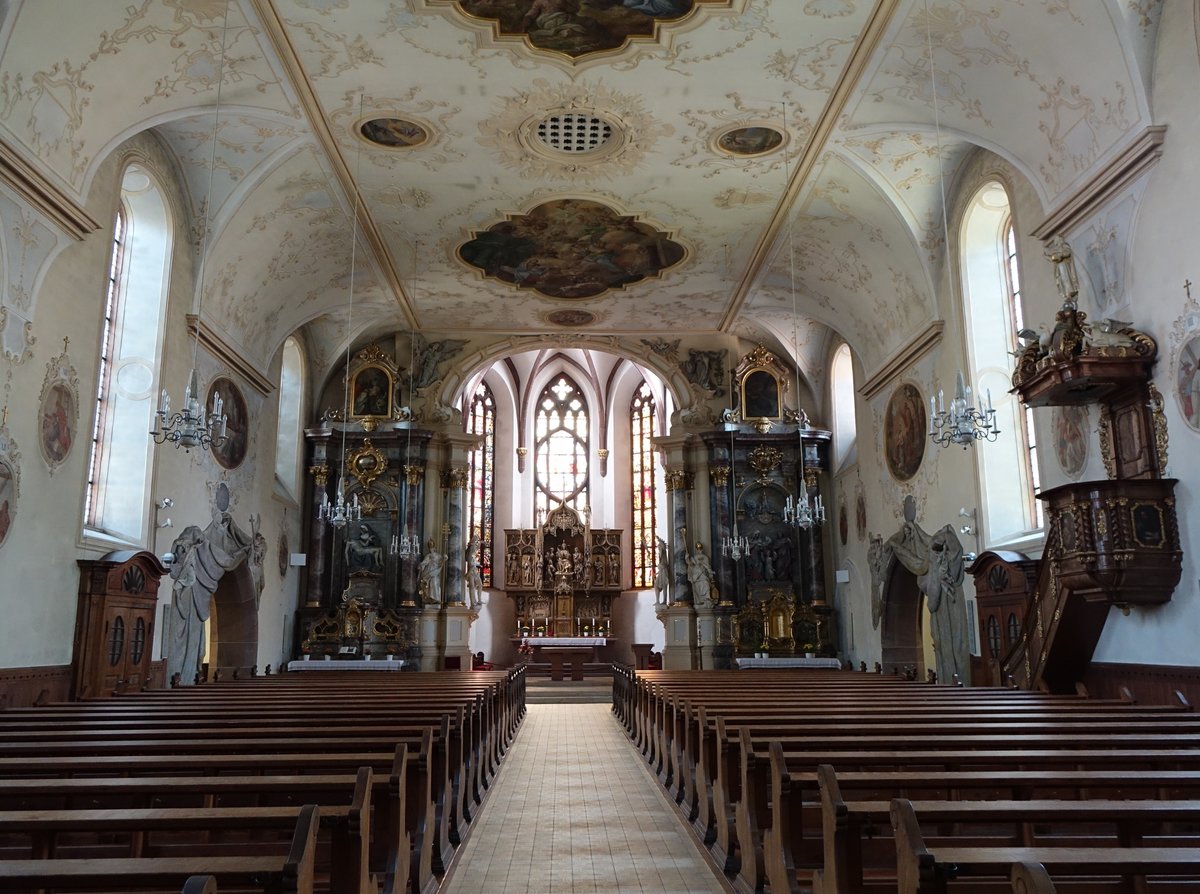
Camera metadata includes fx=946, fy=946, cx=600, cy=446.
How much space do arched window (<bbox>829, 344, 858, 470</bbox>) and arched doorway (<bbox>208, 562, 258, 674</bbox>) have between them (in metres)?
14.4

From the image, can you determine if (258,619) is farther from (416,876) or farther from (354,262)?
(416,876)

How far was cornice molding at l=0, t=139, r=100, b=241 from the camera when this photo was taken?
10.4 meters

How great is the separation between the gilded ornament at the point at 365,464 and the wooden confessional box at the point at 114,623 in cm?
998

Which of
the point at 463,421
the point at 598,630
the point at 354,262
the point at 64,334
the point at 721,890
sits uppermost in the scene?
the point at 354,262

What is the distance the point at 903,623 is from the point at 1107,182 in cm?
1067

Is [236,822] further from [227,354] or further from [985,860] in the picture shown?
[227,354]

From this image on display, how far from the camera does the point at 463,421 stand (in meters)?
26.0

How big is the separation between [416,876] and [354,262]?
15240mm

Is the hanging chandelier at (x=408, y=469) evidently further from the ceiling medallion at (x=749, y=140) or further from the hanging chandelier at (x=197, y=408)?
the ceiling medallion at (x=749, y=140)

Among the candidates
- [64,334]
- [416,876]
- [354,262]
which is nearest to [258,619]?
[354,262]

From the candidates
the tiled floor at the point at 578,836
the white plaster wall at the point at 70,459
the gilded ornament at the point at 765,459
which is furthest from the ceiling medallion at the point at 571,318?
the tiled floor at the point at 578,836

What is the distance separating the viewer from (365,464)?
24375mm

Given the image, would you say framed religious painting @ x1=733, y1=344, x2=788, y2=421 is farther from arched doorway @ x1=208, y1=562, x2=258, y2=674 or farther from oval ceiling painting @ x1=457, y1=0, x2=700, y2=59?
oval ceiling painting @ x1=457, y1=0, x2=700, y2=59

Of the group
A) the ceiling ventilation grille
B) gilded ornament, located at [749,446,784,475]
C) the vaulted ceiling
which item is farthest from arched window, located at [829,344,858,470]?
the ceiling ventilation grille
